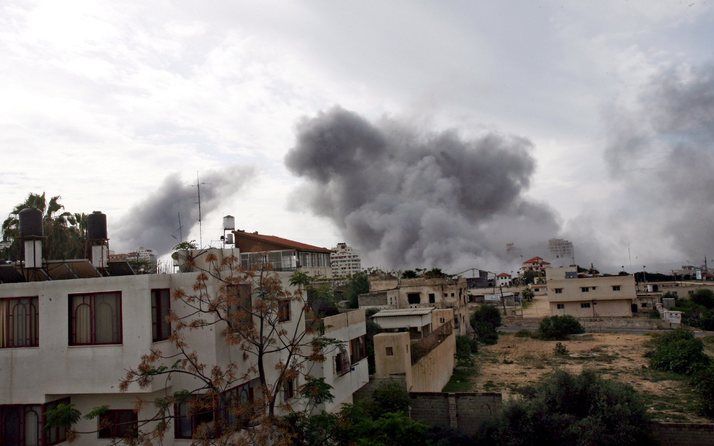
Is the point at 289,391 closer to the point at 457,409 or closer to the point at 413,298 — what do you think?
the point at 457,409

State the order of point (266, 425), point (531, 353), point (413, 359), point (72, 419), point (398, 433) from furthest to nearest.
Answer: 1. point (531, 353)
2. point (413, 359)
3. point (398, 433)
4. point (72, 419)
5. point (266, 425)

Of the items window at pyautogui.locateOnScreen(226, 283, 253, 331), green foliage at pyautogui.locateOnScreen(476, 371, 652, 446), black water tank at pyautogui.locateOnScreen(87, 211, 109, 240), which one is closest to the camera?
window at pyautogui.locateOnScreen(226, 283, 253, 331)

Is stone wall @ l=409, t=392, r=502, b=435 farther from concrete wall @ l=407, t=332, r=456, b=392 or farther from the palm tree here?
the palm tree

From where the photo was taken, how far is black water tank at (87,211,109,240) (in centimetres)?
1250

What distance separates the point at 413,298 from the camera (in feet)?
168

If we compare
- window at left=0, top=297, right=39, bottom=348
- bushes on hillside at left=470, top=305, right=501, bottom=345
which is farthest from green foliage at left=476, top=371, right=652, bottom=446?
bushes on hillside at left=470, top=305, right=501, bottom=345

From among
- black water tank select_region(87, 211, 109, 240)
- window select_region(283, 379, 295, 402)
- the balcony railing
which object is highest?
black water tank select_region(87, 211, 109, 240)

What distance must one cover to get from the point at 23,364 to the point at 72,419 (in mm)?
1830

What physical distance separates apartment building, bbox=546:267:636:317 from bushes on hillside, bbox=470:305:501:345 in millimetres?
10032

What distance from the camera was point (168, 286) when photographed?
405 inches

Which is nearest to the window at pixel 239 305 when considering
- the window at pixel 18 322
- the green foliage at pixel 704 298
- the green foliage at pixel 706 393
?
the window at pixel 18 322

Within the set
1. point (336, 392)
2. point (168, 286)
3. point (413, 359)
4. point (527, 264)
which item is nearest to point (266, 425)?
point (168, 286)

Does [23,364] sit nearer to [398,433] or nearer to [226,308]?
[226,308]

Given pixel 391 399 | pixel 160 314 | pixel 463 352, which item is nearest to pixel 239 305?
pixel 160 314
